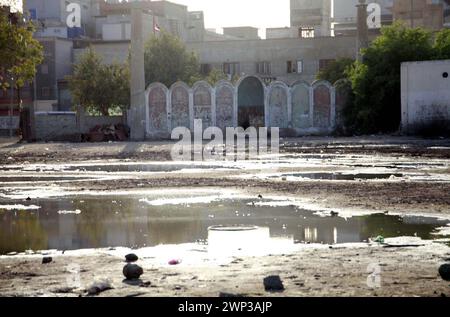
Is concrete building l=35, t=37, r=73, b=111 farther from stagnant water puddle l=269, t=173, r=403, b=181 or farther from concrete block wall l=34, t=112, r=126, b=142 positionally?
stagnant water puddle l=269, t=173, r=403, b=181

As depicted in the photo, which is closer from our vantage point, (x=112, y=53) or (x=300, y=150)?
(x=300, y=150)

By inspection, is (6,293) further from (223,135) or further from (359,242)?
(223,135)

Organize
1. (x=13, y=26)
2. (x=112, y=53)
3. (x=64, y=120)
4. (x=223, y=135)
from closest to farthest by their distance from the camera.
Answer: (x=13, y=26) < (x=223, y=135) < (x=64, y=120) < (x=112, y=53)

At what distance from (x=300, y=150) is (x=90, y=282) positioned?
3016cm

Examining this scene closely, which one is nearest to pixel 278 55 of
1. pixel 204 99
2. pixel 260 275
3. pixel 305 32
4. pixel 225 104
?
pixel 305 32

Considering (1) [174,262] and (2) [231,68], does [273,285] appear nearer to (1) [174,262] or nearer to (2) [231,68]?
(1) [174,262]

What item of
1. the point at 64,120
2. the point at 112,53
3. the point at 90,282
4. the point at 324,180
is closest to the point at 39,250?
the point at 90,282

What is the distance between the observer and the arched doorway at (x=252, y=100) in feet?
179

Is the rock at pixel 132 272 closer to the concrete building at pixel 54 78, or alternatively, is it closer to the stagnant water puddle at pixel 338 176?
the stagnant water puddle at pixel 338 176

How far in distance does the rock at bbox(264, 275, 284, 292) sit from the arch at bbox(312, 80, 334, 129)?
46.4 metres

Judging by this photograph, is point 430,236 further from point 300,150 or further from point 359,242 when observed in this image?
point 300,150

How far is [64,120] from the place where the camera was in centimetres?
5809

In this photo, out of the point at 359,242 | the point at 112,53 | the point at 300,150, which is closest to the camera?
the point at 359,242

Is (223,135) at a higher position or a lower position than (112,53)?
lower
